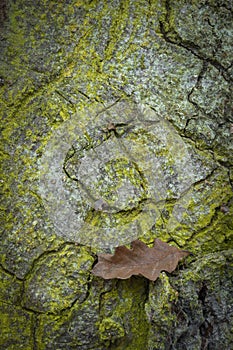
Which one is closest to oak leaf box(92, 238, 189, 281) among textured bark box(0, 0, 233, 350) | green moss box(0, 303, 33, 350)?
textured bark box(0, 0, 233, 350)

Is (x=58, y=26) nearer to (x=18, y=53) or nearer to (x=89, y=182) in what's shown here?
(x=18, y=53)

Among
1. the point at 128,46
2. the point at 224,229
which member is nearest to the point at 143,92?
the point at 128,46

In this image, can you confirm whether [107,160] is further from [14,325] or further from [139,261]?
[14,325]

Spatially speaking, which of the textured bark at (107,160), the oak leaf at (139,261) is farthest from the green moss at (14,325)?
the oak leaf at (139,261)

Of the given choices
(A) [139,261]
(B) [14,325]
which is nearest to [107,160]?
(A) [139,261]

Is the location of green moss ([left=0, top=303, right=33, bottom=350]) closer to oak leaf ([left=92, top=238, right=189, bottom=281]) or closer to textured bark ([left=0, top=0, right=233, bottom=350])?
textured bark ([left=0, top=0, right=233, bottom=350])

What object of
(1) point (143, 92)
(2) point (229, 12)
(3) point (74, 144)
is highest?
(2) point (229, 12)
